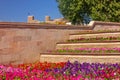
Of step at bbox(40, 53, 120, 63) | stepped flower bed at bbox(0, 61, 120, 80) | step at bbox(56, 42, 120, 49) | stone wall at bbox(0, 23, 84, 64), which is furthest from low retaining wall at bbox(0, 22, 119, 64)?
stepped flower bed at bbox(0, 61, 120, 80)

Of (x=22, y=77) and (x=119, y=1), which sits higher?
(x=119, y=1)

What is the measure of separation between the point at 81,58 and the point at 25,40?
3301 millimetres

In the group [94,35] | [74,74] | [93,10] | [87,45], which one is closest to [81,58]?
[87,45]

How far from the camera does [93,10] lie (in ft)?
86.9

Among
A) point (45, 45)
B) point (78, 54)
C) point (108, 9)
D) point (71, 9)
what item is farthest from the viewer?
point (71, 9)

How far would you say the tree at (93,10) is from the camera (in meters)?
26.0

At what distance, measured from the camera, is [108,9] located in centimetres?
2606

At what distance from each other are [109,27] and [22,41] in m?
7.65

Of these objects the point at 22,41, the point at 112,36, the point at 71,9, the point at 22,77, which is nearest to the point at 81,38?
the point at 112,36

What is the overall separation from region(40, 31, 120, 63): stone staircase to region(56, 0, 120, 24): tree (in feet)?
31.8

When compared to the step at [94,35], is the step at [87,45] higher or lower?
lower

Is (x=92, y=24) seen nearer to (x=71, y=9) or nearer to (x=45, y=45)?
(x=45, y=45)

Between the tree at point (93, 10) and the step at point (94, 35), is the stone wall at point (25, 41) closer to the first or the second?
the step at point (94, 35)

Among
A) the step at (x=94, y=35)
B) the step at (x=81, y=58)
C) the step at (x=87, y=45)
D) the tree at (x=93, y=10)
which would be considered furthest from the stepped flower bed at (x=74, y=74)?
the tree at (x=93, y=10)
